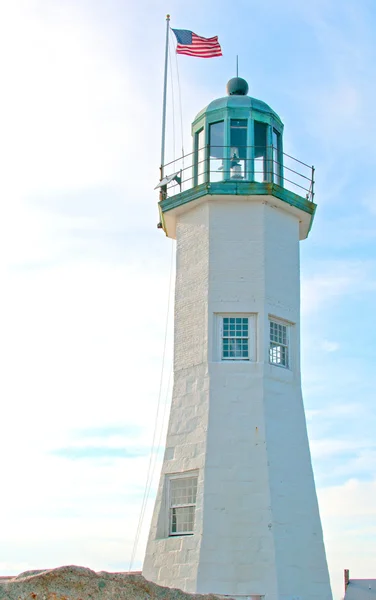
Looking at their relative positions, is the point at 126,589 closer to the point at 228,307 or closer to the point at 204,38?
the point at 228,307

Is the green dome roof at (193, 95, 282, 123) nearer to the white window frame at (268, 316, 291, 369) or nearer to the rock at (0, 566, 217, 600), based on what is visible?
the white window frame at (268, 316, 291, 369)

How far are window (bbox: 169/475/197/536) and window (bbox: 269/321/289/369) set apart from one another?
3.49 m

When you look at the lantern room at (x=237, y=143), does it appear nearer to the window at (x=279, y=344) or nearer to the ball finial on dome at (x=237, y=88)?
the ball finial on dome at (x=237, y=88)

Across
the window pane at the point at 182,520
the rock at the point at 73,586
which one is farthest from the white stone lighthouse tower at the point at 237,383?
the rock at the point at 73,586

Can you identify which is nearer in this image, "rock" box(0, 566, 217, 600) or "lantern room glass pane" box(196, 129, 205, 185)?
"rock" box(0, 566, 217, 600)

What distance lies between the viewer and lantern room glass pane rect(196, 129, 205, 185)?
21.5m

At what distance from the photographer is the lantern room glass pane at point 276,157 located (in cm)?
2148

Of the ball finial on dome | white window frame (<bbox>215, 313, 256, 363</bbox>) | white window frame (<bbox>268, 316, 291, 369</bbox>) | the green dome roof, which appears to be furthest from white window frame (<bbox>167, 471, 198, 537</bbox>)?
the ball finial on dome

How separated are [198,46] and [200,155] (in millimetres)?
3161

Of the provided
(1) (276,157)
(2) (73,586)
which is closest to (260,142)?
(1) (276,157)

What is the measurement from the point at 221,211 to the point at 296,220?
2191mm

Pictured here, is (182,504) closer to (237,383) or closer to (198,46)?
(237,383)

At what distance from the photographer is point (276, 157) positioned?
71.7ft

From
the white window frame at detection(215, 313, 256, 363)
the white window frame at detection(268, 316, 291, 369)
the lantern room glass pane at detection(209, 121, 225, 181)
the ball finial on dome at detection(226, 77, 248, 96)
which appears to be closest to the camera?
the white window frame at detection(215, 313, 256, 363)
